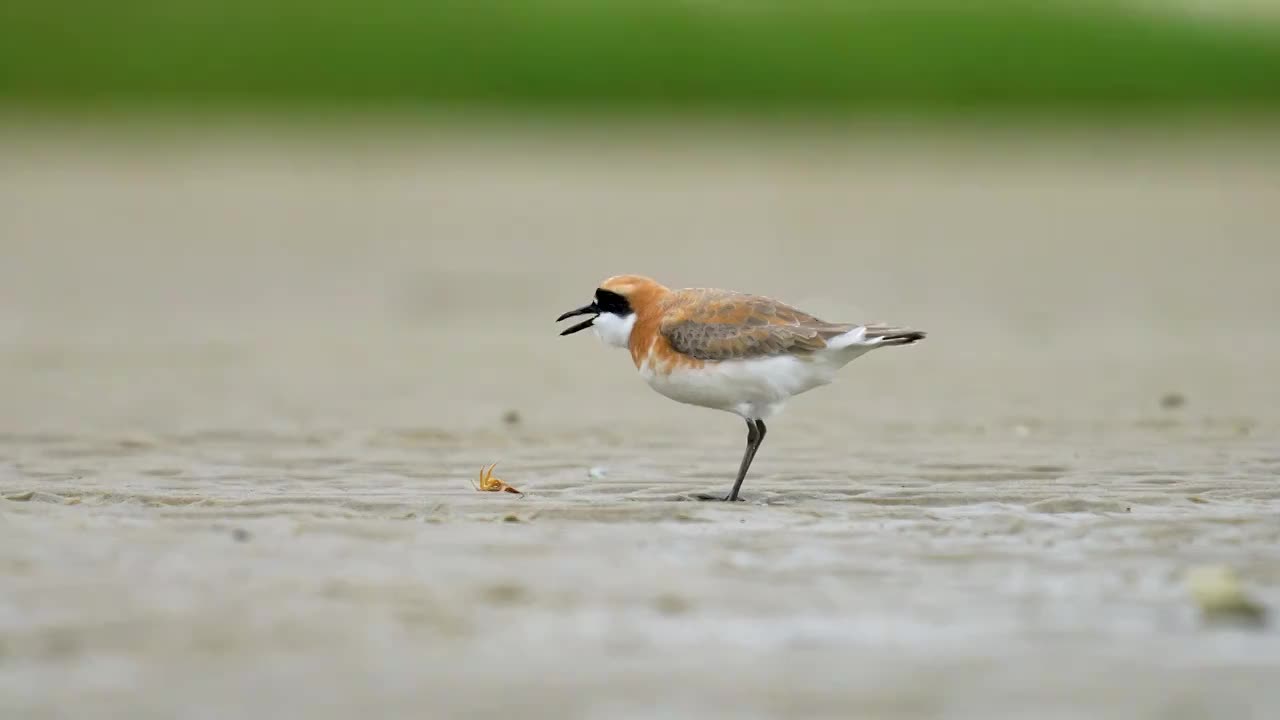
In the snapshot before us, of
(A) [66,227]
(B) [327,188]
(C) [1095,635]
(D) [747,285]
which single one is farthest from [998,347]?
(B) [327,188]

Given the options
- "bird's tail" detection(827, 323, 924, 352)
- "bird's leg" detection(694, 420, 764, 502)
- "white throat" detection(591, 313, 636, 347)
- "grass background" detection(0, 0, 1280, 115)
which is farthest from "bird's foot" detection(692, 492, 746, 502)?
"grass background" detection(0, 0, 1280, 115)

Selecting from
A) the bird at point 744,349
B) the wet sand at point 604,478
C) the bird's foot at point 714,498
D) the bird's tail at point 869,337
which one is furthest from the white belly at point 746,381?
the bird's foot at point 714,498

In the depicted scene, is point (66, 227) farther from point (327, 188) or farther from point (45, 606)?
point (45, 606)

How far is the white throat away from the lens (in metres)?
7.76

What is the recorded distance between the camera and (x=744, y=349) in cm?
728

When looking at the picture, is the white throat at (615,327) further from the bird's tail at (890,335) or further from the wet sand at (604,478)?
the bird's tail at (890,335)

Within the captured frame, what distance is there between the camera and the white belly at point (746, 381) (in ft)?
23.8

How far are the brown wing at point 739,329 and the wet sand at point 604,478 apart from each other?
55cm

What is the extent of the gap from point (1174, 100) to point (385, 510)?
101 feet

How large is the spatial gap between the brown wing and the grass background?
27.3 metres

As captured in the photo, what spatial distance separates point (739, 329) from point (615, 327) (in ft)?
2.20

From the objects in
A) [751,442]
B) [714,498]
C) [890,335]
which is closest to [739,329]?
[751,442]

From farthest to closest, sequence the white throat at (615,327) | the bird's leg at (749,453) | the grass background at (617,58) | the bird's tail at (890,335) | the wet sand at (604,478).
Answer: the grass background at (617,58) → the white throat at (615,327) → the bird's tail at (890,335) → the bird's leg at (749,453) → the wet sand at (604,478)

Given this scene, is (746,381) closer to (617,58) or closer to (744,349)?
(744,349)
